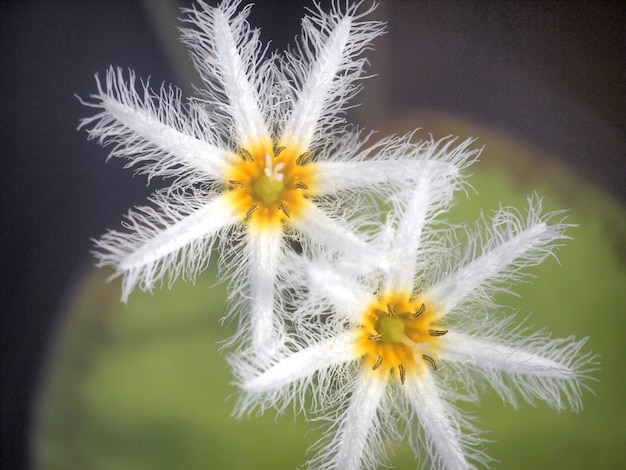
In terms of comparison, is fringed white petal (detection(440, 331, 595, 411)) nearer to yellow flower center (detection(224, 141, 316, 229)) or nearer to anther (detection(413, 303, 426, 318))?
anther (detection(413, 303, 426, 318))

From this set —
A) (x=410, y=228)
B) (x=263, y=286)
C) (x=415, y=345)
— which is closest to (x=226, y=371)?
(x=263, y=286)

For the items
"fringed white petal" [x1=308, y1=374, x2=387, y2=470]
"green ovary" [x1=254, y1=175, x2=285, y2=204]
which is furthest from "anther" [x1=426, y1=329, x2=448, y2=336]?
"green ovary" [x1=254, y1=175, x2=285, y2=204]

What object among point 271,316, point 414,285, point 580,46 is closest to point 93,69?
point 271,316

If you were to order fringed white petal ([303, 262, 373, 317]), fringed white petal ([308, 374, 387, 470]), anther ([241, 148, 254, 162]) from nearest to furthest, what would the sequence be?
fringed white petal ([303, 262, 373, 317]), fringed white petal ([308, 374, 387, 470]), anther ([241, 148, 254, 162])

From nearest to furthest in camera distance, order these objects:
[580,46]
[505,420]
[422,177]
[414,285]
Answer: [422,177], [414,285], [505,420], [580,46]

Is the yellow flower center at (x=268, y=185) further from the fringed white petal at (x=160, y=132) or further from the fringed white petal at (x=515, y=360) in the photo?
the fringed white petal at (x=515, y=360)

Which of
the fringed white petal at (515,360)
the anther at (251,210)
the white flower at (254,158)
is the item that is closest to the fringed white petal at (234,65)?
the white flower at (254,158)

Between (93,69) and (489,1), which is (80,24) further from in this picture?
(489,1)
